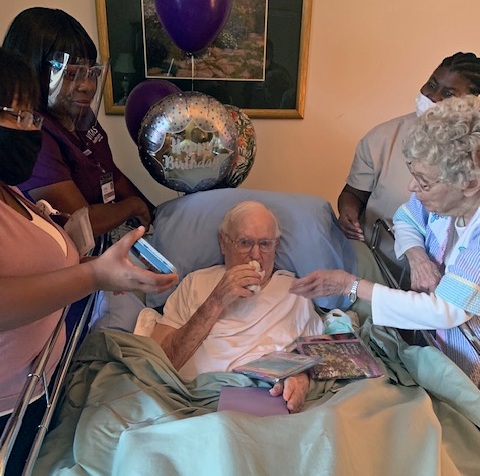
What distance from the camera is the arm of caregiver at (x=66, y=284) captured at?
3.02 feet

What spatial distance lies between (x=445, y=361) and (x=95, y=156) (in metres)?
1.33

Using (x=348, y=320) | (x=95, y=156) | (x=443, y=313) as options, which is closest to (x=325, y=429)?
(x=443, y=313)

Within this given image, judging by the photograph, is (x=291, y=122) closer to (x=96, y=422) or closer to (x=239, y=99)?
(x=239, y=99)

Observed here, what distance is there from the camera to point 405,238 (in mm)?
1834

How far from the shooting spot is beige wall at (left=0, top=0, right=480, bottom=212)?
8.36 feet

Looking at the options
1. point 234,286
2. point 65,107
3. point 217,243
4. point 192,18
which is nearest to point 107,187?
point 65,107

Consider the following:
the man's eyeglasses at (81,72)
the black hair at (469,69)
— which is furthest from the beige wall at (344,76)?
the man's eyeglasses at (81,72)

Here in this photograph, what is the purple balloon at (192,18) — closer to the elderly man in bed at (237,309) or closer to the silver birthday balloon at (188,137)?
the silver birthday balloon at (188,137)

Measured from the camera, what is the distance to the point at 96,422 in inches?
49.6

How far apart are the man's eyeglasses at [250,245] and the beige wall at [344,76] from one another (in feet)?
3.39

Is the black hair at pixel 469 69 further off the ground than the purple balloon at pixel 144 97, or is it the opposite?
the black hair at pixel 469 69

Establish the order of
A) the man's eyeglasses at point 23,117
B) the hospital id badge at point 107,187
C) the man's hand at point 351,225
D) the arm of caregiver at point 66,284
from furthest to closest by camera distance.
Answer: the man's hand at point 351,225, the hospital id badge at point 107,187, the man's eyeglasses at point 23,117, the arm of caregiver at point 66,284

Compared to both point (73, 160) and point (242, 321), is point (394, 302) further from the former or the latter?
point (73, 160)

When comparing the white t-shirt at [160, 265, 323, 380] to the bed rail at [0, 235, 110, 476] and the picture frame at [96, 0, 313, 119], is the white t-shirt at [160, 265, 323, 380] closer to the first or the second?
the bed rail at [0, 235, 110, 476]
